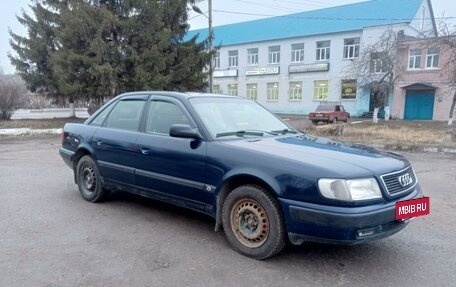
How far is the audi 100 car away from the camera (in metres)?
3.01

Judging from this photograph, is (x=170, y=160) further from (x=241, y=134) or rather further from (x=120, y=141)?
(x=120, y=141)

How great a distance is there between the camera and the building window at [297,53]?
35969 millimetres

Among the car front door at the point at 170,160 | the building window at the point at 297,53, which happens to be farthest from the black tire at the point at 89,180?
the building window at the point at 297,53

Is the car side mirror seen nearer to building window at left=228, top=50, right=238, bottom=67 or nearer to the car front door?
the car front door

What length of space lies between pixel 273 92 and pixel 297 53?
4730 millimetres

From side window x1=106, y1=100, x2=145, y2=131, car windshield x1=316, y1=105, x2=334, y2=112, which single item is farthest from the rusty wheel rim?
car windshield x1=316, y1=105, x2=334, y2=112

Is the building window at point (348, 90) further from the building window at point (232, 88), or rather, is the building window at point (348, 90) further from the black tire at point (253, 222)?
the black tire at point (253, 222)

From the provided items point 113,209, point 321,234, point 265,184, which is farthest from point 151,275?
point 113,209

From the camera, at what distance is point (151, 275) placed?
10.2 feet

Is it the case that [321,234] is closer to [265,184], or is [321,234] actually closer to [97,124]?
[265,184]

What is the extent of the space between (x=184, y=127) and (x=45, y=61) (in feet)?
71.9

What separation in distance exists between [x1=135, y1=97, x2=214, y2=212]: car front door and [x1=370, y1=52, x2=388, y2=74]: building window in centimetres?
2444

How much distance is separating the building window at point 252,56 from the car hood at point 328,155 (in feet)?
120

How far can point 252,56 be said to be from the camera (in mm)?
39562
